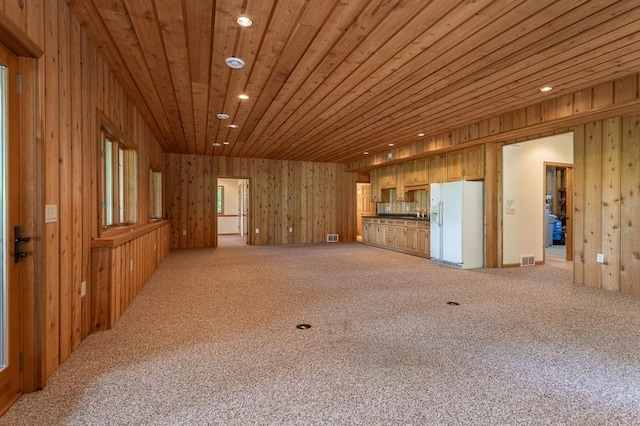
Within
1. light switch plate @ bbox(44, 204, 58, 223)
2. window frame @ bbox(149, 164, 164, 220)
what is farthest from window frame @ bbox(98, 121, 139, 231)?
window frame @ bbox(149, 164, 164, 220)

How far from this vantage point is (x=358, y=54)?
300cm

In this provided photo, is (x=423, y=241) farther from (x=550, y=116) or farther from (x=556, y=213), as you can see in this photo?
(x=556, y=213)

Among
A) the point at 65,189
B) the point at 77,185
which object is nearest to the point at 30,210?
the point at 65,189

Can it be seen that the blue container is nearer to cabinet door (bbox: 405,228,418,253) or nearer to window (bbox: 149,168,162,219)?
cabinet door (bbox: 405,228,418,253)

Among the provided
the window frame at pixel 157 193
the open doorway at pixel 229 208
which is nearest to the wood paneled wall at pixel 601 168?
the window frame at pixel 157 193

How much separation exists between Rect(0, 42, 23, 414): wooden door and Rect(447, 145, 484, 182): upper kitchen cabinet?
20.3 ft

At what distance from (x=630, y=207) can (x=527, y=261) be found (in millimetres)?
2180

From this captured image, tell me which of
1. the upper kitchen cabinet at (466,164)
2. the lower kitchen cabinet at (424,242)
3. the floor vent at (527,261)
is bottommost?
the floor vent at (527,261)

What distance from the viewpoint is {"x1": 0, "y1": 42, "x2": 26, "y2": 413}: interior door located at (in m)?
1.77

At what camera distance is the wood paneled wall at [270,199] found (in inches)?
337

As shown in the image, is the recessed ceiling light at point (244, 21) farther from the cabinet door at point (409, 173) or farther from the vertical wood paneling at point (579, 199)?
the cabinet door at point (409, 173)

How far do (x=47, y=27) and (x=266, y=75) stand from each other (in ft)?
6.12

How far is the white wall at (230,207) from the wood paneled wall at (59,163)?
9.30m

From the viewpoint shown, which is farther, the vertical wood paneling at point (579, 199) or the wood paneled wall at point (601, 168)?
the vertical wood paneling at point (579, 199)
